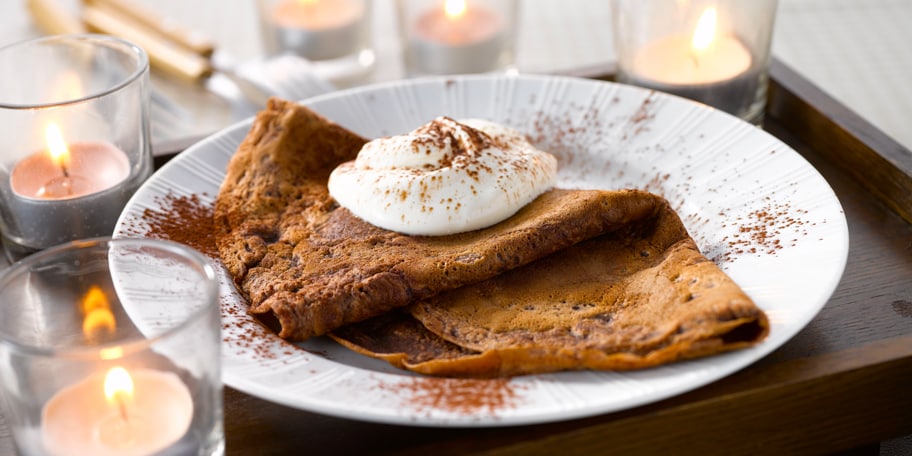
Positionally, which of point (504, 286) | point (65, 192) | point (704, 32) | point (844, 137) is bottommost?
point (65, 192)

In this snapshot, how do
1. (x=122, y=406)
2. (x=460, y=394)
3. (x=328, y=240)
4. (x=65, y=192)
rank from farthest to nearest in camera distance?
(x=65, y=192)
(x=328, y=240)
(x=460, y=394)
(x=122, y=406)

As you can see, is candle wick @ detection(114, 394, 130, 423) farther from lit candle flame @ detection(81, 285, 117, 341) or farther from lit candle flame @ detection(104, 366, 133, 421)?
lit candle flame @ detection(81, 285, 117, 341)

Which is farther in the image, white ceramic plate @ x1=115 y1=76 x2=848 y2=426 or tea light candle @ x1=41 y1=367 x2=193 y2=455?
white ceramic plate @ x1=115 y1=76 x2=848 y2=426

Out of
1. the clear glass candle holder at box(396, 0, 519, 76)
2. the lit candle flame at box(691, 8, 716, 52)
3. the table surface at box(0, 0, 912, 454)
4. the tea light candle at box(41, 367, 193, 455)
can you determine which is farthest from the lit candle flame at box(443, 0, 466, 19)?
the tea light candle at box(41, 367, 193, 455)

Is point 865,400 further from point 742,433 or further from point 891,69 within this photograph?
point 891,69

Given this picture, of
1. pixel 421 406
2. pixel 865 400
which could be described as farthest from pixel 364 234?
pixel 865 400

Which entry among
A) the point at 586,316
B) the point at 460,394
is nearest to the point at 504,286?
the point at 586,316

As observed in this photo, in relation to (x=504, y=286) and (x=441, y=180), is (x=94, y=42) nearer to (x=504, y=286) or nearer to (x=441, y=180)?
(x=441, y=180)
